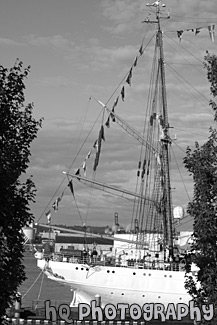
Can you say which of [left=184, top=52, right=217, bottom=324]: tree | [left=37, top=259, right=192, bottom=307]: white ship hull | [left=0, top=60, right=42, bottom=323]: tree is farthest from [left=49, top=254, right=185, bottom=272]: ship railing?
[left=0, top=60, right=42, bottom=323]: tree

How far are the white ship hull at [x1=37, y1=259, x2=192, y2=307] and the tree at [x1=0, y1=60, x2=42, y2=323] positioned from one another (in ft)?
125

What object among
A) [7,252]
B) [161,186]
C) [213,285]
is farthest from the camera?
[161,186]

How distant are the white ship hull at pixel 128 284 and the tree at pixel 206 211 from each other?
33.5 metres

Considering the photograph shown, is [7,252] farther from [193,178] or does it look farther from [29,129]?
[193,178]

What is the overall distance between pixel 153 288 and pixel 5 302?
126 feet

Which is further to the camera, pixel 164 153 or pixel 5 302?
pixel 164 153

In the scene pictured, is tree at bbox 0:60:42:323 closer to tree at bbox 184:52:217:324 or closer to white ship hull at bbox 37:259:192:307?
tree at bbox 184:52:217:324

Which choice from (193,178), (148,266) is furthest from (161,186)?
(193,178)

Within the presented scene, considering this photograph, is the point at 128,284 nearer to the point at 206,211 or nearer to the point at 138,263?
the point at 138,263

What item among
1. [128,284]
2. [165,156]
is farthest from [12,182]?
[165,156]

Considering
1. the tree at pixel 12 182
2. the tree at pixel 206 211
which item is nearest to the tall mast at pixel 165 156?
the tree at pixel 206 211

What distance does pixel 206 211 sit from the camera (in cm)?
1385

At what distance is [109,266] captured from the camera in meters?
49.7

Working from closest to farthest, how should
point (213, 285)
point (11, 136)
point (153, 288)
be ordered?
1. point (11, 136)
2. point (213, 285)
3. point (153, 288)
